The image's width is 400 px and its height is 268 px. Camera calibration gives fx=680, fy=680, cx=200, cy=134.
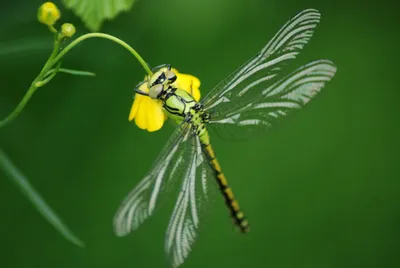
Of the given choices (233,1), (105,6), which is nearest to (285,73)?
(105,6)

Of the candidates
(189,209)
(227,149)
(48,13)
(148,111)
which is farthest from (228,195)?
(48,13)

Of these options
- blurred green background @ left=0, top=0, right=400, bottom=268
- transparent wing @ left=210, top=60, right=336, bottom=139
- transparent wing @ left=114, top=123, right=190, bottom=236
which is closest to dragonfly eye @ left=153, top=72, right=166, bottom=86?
transparent wing @ left=114, top=123, right=190, bottom=236

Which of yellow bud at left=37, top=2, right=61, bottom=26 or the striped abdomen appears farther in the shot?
the striped abdomen

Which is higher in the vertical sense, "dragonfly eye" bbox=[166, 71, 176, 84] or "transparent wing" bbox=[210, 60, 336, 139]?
"dragonfly eye" bbox=[166, 71, 176, 84]

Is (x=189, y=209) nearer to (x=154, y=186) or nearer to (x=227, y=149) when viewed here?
(x=154, y=186)

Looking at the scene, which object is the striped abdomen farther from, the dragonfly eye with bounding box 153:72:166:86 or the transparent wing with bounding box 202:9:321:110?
the dragonfly eye with bounding box 153:72:166:86

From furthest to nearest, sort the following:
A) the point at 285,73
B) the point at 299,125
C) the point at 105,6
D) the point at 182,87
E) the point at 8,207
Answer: the point at 299,125 → the point at 8,207 → the point at 285,73 → the point at 182,87 → the point at 105,6

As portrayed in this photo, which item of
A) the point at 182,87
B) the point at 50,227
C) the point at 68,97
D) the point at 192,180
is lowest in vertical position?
the point at 192,180

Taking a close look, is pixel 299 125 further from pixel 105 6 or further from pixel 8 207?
pixel 105 6
